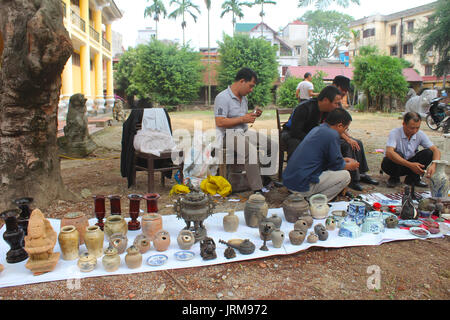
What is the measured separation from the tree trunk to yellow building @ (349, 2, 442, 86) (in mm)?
32884

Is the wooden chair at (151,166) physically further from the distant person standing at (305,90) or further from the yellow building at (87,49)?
the yellow building at (87,49)

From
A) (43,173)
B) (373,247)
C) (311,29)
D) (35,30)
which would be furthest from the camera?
(311,29)

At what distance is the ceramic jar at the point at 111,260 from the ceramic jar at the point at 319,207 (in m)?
1.97

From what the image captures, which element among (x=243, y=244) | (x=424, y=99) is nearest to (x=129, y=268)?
(x=243, y=244)

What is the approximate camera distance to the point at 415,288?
94.2 inches

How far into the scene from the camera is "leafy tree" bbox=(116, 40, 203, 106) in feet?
84.4

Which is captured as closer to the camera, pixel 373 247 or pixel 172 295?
pixel 172 295

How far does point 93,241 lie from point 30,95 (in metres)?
1.97

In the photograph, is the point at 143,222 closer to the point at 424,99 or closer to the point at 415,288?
the point at 415,288

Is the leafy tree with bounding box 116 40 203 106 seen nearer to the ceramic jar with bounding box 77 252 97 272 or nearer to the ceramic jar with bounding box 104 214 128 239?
the ceramic jar with bounding box 104 214 128 239

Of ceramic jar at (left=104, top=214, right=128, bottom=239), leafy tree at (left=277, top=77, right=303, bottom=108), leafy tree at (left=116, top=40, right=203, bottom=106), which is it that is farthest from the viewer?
leafy tree at (left=116, top=40, right=203, bottom=106)

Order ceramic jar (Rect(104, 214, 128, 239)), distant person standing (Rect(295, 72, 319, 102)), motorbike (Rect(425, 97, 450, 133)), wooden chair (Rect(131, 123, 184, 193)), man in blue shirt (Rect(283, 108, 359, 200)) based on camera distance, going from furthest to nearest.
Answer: motorbike (Rect(425, 97, 450, 133)) → distant person standing (Rect(295, 72, 319, 102)) → wooden chair (Rect(131, 123, 184, 193)) → man in blue shirt (Rect(283, 108, 359, 200)) → ceramic jar (Rect(104, 214, 128, 239))

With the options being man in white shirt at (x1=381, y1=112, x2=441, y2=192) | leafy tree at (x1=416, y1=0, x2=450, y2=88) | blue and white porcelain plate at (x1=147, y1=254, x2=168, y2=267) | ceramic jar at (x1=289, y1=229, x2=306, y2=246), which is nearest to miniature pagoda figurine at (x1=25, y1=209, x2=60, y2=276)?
blue and white porcelain plate at (x1=147, y1=254, x2=168, y2=267)
